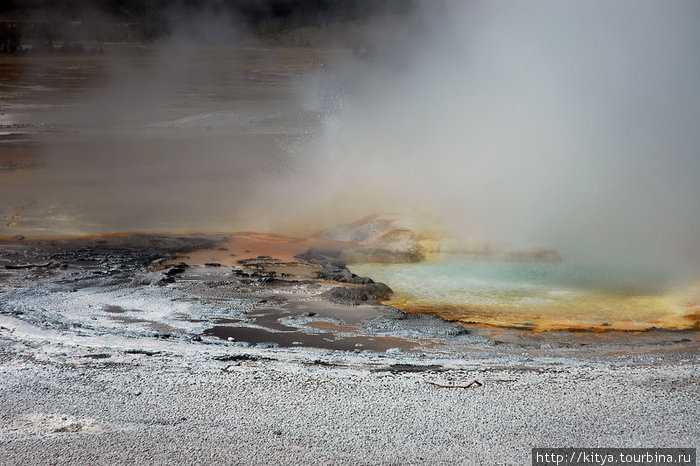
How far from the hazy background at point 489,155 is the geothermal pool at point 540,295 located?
1.55 ft

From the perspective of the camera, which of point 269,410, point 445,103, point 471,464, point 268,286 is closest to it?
point 471,464

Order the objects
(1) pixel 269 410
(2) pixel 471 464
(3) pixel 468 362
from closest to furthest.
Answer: (2) pixel 471 464 → (1) pixel 269 410 → (3) pixel 468 362

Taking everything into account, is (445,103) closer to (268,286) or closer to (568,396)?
(268,286)

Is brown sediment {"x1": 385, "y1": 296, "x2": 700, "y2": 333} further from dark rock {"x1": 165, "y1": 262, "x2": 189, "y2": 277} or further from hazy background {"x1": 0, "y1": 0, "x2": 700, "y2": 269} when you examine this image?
dark rock {"x1": 165, "y1": 262, "x2": 189, "y2": 277}

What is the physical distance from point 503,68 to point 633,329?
4.33m

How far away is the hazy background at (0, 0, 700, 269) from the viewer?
6012mm

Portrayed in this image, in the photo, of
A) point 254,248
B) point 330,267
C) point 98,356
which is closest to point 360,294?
point 330,267

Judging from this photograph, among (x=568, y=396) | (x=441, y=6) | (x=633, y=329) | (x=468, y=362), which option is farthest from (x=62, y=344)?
(x=441, y=6)

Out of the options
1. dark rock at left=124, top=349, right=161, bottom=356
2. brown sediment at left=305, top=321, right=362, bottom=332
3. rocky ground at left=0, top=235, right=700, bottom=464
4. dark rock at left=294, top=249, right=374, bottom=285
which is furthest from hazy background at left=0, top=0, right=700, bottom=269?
dark rock at left=124, top=349, right=161, bottom=356

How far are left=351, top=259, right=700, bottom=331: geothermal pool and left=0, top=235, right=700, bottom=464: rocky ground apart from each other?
0.25m

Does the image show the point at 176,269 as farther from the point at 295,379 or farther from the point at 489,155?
the point at 489,155

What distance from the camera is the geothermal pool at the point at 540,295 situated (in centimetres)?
389

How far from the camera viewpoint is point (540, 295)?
4352 millimetres

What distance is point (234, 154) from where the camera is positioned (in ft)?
33.2
